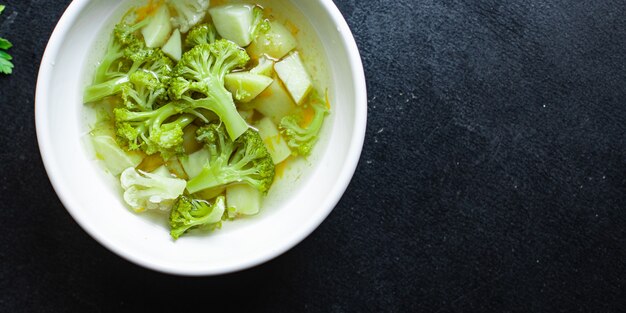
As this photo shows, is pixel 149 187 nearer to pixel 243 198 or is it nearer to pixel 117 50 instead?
pixel 243 198

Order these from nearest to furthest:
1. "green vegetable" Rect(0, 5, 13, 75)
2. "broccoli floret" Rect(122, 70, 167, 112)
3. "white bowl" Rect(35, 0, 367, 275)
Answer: "white bowl" Rect(35, 0, 367, 275) → "broccoli floret" Rect(122, 70, 167, 112) → "green vegetable" Rect(0, 5, 13, 75)

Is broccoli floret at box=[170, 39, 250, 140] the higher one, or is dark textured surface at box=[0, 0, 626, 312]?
broccoli floret at box=[170, 39, 250, 140]

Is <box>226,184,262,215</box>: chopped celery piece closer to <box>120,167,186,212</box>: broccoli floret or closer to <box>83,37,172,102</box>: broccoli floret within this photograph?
<box>120,167,186,212</box>: broccoli floret

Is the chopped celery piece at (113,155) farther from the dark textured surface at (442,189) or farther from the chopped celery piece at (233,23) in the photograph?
the chopped celery piece at (233,23)

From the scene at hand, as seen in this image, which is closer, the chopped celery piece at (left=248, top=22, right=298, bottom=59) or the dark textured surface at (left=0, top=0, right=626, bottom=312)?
the chopped celery piece at (left=248, top=22, right=298, bottom=59)

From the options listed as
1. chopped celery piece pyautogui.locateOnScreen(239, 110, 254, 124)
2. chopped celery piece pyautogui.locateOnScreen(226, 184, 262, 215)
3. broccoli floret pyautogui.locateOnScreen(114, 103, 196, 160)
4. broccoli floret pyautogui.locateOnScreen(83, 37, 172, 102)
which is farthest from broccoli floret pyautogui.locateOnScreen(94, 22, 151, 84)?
chopped celery piece pyautogui.locateOnScreen(226, 184, 262, 215)

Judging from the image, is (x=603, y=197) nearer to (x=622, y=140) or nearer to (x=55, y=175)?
(x=622, y=140)

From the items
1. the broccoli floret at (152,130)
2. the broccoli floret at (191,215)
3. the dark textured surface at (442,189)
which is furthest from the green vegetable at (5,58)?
the broccoli floret at (191,215)
